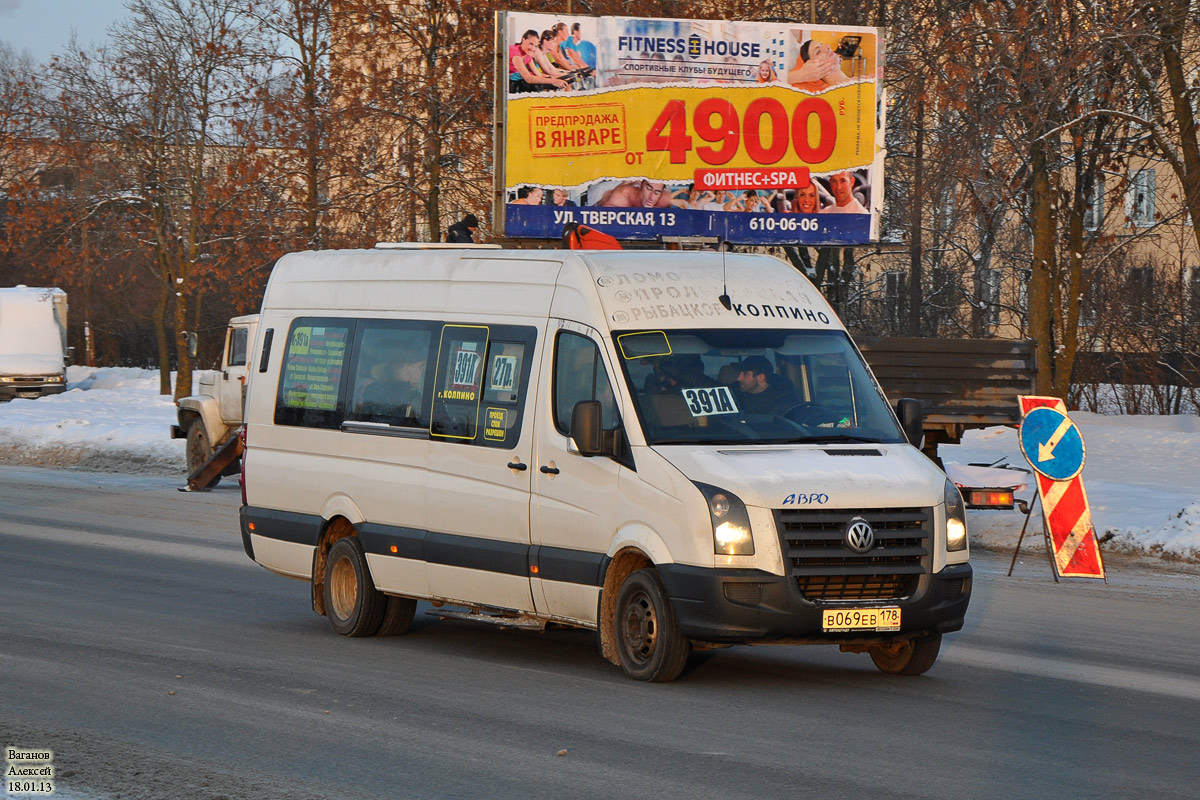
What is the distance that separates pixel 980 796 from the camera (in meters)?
6.16

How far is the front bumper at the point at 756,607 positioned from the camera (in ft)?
25.8

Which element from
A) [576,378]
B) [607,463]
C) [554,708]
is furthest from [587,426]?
[554,708]

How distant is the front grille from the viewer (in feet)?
25.9

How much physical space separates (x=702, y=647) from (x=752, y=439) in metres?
1.12

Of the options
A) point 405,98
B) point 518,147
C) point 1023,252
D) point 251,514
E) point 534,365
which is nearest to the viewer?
point 534,365

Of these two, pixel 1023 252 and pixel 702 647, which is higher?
pixel 1023 252

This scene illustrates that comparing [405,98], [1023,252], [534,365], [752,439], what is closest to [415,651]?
[534,365]

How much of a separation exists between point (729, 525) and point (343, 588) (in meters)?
3.51

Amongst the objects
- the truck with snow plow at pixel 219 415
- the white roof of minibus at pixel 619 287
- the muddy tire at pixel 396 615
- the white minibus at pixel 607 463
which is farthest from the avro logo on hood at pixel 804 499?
the truck with snow plow at pixel 219 415

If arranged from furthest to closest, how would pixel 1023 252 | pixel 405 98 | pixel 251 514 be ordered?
pixel 1023 252 → pixel 405 98 → pixel 251 514

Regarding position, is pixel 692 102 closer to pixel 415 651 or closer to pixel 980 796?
pixel 415 651

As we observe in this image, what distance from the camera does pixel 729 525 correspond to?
25.9 feet

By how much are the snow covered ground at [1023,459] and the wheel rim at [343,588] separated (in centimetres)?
706

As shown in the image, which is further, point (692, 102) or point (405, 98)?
point (405, 98)
